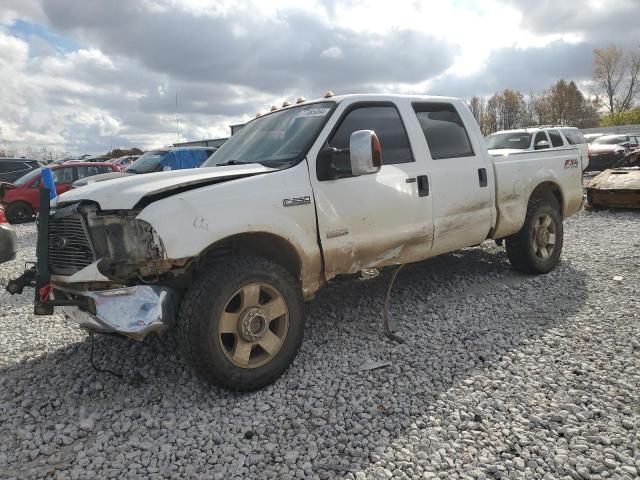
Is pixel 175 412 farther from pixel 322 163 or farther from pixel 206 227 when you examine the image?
pixel 322 163

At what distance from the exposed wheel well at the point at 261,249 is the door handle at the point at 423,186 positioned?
132cm

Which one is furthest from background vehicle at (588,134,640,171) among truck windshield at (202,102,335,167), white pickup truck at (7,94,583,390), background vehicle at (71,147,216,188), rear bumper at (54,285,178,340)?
rear bumper at (54,285,178,340)

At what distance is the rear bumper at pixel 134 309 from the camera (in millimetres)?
2867

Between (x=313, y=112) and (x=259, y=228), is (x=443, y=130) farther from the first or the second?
(x=259, y=228)

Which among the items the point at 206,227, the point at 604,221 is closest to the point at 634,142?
the point at 604,221

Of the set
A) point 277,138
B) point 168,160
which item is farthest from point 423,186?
point 168,160

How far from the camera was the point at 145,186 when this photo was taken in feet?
9.84

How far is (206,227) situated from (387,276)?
A: 330 cm

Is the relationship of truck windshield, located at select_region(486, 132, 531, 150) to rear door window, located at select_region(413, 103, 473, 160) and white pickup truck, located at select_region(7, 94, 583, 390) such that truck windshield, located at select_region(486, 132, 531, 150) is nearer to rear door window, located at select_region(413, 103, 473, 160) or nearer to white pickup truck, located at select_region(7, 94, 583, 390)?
rear door window, located at select_region(413, 103, 473, 160)

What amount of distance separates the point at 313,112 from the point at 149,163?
8395 mm

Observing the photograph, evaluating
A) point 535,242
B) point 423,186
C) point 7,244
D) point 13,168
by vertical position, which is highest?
point 13,168

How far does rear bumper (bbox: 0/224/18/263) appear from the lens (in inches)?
177

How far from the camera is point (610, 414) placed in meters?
2.80

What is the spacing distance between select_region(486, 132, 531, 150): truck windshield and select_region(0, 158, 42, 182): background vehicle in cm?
1560
